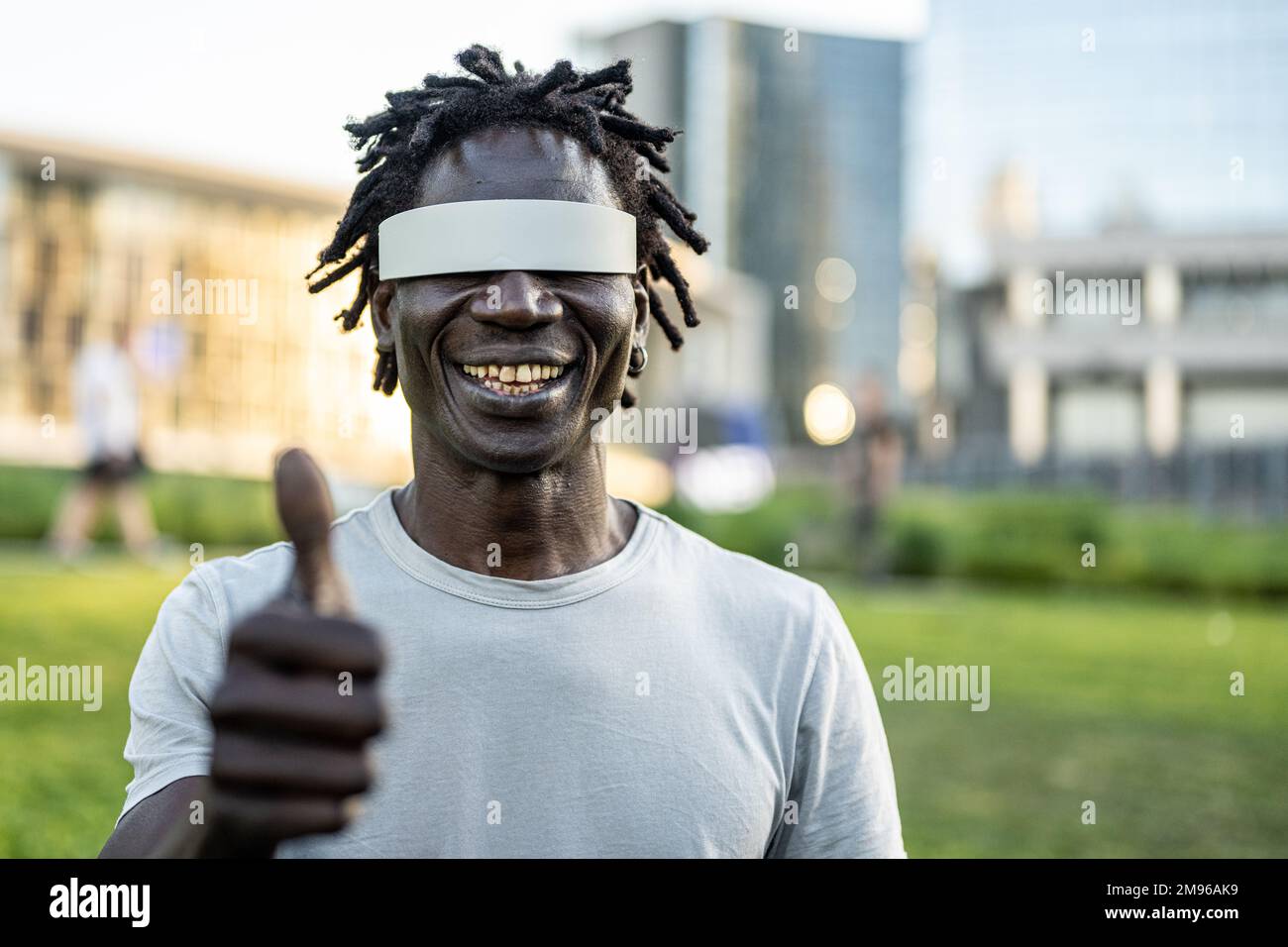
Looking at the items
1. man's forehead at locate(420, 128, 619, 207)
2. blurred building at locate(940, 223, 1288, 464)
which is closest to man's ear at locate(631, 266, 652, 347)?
man's forehead at locate(420, 128, 619, 207)

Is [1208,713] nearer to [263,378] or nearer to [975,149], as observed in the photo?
[263,378]

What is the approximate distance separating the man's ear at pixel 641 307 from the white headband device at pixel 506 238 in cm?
20

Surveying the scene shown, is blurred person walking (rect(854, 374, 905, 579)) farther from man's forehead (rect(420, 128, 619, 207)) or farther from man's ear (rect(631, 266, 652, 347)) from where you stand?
man's forehead (rect(420, 128, 619, 207))

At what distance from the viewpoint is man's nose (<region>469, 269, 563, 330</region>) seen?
189 cm

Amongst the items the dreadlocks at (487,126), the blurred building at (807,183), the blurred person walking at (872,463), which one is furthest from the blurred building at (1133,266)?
the dreadlocks at (487,126)

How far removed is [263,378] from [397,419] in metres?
8.75

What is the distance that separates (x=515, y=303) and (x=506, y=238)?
0.09 metres

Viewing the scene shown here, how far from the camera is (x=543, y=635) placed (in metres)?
1.93

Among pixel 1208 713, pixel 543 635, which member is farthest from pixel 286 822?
pixel 1208 713

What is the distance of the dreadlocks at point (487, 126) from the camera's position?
6.59 feet

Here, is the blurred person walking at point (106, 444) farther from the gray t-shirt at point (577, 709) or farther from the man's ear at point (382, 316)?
the gray t-shirt at point (577, 709)

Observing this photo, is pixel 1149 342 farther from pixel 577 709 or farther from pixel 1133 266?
pixel 577 709

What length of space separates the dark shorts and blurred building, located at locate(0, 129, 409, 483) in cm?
836
